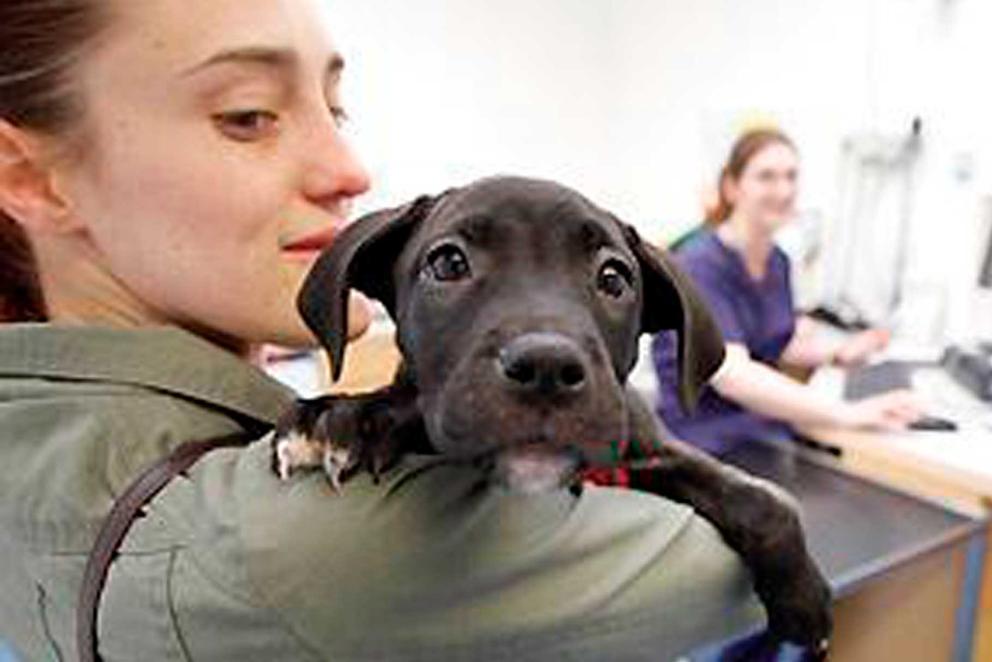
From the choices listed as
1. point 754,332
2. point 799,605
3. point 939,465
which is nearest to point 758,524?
point 799,605

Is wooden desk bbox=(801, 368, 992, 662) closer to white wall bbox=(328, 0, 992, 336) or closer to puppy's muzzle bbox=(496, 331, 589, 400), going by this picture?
white wall bbox=(328, 0, 992, 336)

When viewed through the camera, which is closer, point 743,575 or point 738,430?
point 743,575

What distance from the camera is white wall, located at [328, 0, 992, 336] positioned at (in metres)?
3.01

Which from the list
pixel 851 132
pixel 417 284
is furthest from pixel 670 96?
pixel 417 284

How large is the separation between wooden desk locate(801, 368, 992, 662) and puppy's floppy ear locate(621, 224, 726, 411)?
1.38 meters

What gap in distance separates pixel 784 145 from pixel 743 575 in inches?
81.1

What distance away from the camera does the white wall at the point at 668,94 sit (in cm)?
301

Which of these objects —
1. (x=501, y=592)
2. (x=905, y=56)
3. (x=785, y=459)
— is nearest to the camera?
(x=501, y=592)

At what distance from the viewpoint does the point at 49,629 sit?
69cm

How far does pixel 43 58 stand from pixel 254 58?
0.51ft

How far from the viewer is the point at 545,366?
0.60m

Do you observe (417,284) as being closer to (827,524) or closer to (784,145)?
(827,524)

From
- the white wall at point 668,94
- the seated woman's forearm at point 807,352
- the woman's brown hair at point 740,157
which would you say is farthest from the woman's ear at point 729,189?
the white wall at point 668,94

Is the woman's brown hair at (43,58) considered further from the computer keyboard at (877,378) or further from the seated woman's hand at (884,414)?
the computer keyboard at (877,378)
